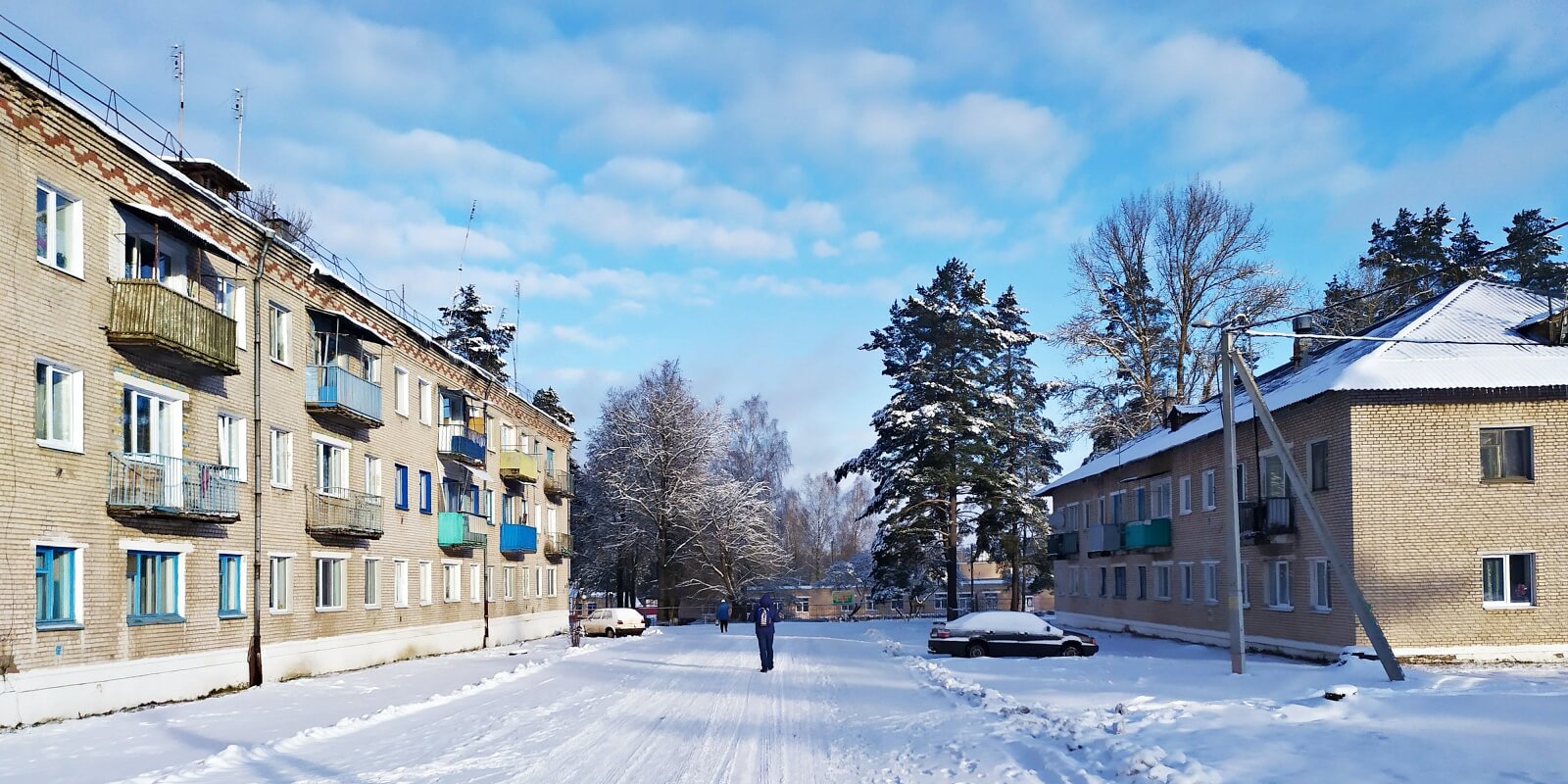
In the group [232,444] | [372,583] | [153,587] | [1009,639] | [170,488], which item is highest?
[232,444]

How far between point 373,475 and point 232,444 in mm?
8958

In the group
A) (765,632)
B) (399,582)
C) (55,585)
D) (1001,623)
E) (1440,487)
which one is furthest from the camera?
(399,582)

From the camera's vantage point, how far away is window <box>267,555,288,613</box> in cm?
2609

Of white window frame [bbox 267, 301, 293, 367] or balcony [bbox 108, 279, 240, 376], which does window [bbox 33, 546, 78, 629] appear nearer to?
balcony [bbox 108, 279, 240, 376]

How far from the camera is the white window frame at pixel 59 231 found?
739 inches

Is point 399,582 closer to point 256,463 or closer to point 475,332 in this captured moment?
point 256,463

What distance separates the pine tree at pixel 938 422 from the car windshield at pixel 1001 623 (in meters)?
22.2

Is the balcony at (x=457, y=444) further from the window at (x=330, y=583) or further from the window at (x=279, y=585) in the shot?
the window at (x=279, y=585)


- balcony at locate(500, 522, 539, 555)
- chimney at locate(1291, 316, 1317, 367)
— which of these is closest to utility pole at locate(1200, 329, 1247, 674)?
chimney at locate(1291, 316, 1317, 367)

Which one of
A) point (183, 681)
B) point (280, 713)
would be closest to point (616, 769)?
point (280, 713)

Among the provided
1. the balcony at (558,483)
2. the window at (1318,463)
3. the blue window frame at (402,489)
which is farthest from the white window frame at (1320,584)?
the balcony at (558,483)

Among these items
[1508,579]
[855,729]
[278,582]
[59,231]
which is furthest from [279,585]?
[1508,579]

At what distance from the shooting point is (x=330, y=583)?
29.6 metres

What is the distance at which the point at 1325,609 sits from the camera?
89.0 ft
